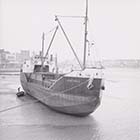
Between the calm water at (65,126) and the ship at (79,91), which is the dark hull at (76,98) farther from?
the calm water at (65,126)

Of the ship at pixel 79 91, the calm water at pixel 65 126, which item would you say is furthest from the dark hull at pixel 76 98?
the calm water at pixel 65 126

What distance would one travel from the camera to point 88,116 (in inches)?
278

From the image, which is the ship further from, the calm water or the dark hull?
the calm water

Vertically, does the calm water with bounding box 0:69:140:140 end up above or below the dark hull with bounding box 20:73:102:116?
below

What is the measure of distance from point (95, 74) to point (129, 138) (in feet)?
7.99

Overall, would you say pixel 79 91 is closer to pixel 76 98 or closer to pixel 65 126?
pixel 76 98

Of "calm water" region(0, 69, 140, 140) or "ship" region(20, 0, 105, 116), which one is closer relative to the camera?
"calm water" region(0, 69, 140, 140)

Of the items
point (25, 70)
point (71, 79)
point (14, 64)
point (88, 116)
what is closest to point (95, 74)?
point (71, 79)

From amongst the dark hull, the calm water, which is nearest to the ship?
the dark hull

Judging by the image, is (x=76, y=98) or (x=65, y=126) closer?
(x=65, y=126)

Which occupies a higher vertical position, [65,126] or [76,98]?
[76,98]

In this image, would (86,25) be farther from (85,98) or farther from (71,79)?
(85,98)

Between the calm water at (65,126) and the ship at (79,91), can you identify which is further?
the ship at (79,91)

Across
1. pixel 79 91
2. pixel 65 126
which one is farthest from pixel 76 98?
pixel 65 126
